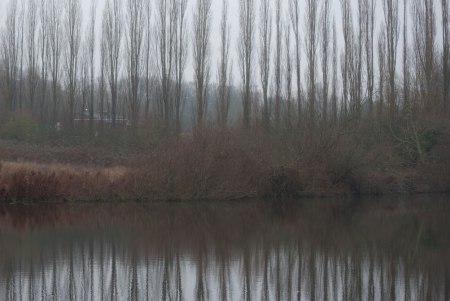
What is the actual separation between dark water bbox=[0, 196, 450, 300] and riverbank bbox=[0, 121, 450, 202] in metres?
3.74

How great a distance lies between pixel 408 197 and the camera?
95.6ft

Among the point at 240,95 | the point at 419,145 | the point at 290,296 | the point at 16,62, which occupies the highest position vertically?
the point at 16,62

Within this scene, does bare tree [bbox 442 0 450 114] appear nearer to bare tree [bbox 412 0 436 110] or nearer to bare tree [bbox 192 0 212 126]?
bare tree [bbox 412 0 436 110]

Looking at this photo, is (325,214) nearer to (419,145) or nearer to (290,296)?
(290,296)

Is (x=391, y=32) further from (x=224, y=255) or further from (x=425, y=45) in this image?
(x=224, y=255)

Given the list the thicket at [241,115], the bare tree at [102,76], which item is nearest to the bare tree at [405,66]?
the thicket at [241,115]

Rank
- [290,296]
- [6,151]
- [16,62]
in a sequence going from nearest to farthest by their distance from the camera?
[290,296]
[6,151]
[16,62]

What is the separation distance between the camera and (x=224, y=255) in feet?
38.3

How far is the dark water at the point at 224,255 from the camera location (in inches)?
340

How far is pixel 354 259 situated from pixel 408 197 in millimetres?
19491

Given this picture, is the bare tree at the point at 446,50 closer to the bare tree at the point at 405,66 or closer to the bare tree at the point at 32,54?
the bare tree at the point at 405,66

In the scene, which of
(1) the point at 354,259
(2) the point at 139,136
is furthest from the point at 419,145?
(1) the point at 354,259

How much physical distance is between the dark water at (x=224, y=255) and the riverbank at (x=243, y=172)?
12.3ft

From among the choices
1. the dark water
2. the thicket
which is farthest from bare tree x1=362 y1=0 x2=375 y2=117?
the dark water
